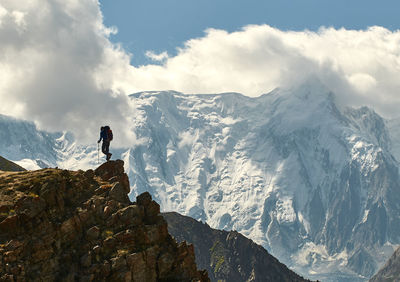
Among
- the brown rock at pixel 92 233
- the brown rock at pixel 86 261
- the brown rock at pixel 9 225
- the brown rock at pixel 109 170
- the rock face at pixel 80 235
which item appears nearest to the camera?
the rock face at pixel 80 235

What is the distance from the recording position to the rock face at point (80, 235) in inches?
2137

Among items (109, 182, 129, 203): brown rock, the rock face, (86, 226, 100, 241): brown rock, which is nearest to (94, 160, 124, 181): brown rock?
the rock face

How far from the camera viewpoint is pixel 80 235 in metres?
57.4

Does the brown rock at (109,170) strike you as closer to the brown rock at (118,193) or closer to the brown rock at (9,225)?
the brown rock at (118,193)

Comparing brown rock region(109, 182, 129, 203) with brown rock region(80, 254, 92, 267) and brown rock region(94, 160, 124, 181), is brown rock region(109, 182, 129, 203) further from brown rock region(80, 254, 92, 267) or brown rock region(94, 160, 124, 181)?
brown rock region(80, 254, 92, 267)

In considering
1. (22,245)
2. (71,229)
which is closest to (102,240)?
(71,229)

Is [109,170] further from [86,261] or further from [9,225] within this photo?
[9,225]

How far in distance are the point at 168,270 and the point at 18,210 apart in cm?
1219

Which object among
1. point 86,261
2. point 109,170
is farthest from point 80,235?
point 109,170

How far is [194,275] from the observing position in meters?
60.3

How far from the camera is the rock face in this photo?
54281 millimetres

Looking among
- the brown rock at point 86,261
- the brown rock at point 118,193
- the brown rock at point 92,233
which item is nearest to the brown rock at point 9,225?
the brown rock at point 86,261

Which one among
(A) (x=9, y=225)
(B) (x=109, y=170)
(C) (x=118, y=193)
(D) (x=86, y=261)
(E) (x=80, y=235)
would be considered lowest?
(D) (x=86, y=261)

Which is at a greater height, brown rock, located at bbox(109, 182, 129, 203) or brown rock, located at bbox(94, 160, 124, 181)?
brown rock, located at bbox(94, 160, 124, 181)
